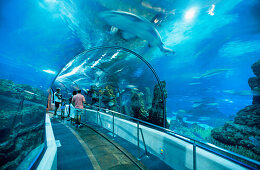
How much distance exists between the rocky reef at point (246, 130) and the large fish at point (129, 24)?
35.2ft

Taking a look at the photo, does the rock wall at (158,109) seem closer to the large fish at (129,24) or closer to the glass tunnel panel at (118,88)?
the glass tunnel panel at (118,88)

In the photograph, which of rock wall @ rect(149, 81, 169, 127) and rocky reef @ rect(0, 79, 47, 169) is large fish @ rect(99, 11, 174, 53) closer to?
rocky reef @ rect(0, 79, 47, 169)

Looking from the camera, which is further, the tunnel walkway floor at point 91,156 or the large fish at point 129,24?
the large fish at point 129,24

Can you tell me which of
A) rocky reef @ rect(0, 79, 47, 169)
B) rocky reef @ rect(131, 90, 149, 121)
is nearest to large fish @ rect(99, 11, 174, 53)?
rocky reef @ rect(0, 79, 47, 169)

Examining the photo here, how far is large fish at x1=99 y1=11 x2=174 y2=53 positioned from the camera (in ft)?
12.1

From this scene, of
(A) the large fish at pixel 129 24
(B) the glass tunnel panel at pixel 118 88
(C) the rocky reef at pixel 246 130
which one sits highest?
(A) the large fish at pixel 129 24

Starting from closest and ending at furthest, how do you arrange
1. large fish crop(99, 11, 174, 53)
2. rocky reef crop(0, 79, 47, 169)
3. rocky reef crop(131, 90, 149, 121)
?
rocky reef crop(0, 79, 47, 169) < large fish crop(99, 11, 174, 53) < rocky reef crop(131, 90, 149, 121)

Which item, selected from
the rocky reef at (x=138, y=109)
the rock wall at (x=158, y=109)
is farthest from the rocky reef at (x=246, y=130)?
the rocky reef at (x=138, y=109)

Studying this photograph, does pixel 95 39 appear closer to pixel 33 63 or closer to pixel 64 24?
pixel 64 24

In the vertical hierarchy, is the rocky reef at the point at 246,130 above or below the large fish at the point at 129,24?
below

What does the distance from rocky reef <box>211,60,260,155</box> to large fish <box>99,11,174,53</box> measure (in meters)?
10.7

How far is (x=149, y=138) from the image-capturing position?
9.00 ft

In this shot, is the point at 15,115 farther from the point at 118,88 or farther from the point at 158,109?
the point at 118,88

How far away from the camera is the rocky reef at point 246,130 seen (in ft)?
26.2
